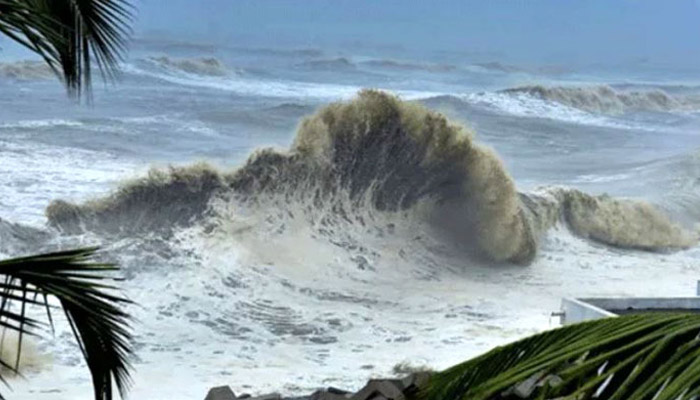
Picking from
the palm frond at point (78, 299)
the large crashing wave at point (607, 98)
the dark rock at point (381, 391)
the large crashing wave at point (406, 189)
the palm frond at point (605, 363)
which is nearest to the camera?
the palm frond at point (605, 363)

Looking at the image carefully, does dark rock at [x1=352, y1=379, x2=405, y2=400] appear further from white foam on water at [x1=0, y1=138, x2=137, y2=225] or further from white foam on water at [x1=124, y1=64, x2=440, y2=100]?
white foam on water at [x1=124, y1=64, x2=440, y2=100]

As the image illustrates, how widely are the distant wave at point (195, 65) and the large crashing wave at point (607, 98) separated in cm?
152

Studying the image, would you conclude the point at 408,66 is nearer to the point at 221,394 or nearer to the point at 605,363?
the point at 221,394

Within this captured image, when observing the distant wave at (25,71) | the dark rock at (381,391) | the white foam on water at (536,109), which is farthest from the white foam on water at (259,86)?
the dark rock at (381,391)

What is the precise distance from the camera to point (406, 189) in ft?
20.4

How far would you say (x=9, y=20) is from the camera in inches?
46.4

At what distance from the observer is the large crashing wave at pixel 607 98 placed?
6.09 m

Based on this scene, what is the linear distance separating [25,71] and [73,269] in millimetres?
4388

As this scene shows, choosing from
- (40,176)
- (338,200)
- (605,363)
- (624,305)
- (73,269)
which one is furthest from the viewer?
(338,200)

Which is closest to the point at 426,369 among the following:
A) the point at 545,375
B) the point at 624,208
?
the point at 624,208

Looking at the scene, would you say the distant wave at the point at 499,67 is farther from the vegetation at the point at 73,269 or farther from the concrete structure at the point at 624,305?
the vegetation at the point at 73,269

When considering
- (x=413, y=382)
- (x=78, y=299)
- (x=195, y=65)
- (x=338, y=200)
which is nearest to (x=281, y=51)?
(x=195, y=65)

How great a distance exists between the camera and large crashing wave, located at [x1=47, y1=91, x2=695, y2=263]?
5781 mm

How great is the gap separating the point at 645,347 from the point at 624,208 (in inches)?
223
